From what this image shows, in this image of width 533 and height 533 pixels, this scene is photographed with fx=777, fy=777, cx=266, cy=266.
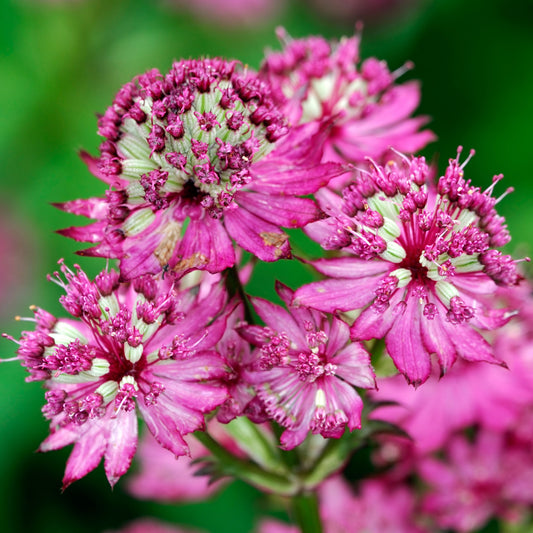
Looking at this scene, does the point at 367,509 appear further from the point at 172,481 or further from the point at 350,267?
the point at 350,267

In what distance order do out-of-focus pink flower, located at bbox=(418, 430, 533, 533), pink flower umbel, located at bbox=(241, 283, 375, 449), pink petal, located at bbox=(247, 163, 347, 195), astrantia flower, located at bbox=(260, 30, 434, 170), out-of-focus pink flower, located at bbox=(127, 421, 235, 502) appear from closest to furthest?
pink flower umbel, located at bbox=(241, 283, 375, 449)
pink petal, located at bbox=(247, 163, 347, 195)
astrantia flower, located at bbox=(260, 30, 434, 170)
out-of-focus pink flower, located at bbox=(418, 430, 533, 533)
out-of-focus pink flower, located at bbox=(127, 421, 235, 502)

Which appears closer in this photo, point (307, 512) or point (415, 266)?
point (415, 266)

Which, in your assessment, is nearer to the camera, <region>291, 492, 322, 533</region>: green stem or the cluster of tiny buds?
the cluster of tiny buds

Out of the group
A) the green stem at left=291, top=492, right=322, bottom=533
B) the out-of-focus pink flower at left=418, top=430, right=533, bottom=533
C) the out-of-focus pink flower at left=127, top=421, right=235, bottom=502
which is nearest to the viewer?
the green stem at left=291, top=492, right=322, bottom=533

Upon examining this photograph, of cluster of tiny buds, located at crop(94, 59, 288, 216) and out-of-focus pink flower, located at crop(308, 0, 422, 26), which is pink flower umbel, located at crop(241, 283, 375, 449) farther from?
out-of-focus pink flower, located at crop(308, 0, 422, 26)

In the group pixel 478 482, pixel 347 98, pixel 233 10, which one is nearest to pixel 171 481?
pixel 478 482

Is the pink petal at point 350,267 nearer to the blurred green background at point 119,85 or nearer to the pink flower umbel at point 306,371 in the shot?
the pink flower umbel at point 306,371

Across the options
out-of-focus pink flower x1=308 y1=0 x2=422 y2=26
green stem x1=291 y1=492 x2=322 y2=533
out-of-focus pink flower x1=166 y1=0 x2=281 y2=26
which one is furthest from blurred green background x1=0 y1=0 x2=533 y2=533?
green stem x1=291 y1=492 x2=322 y2=533
